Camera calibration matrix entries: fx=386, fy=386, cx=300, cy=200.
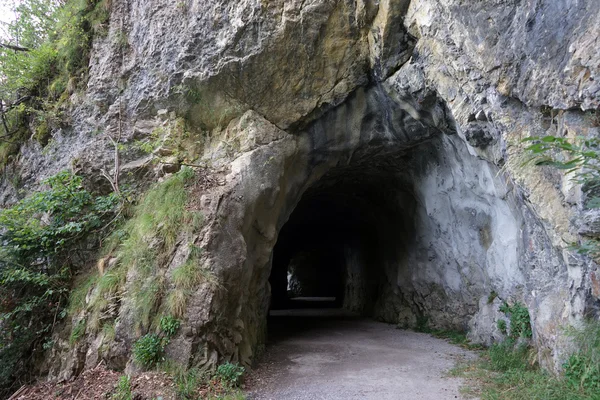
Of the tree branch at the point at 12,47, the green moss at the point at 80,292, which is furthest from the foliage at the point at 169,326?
the tree branch at the point at 12,47

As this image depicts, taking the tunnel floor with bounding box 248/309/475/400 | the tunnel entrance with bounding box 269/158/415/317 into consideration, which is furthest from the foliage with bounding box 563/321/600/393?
the tunnel entrance with bounding box 269/158/415/317

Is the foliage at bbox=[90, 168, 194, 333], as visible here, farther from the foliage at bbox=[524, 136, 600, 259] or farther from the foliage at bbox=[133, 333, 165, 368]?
the foliage at bbox=[524, 136, 600, 259]

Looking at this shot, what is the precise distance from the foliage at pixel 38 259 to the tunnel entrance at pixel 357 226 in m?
5.40

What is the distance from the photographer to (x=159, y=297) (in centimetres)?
512

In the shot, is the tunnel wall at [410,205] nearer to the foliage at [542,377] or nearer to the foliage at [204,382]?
the foliage at [204,382]

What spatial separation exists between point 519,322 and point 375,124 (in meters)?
4.38

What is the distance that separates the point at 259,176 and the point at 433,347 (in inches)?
183

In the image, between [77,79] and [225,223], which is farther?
[77,79]

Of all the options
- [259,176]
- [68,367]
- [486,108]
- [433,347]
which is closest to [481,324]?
[433,347]

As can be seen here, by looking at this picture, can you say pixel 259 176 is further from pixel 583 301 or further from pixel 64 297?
pixel 583 301

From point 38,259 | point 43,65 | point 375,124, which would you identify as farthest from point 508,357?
point 43,65

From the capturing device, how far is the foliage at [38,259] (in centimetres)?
544

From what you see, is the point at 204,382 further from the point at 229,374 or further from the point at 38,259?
the point at 38,259

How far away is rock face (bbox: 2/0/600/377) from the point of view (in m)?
4.51
